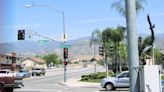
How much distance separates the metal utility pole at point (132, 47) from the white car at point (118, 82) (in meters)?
29.1

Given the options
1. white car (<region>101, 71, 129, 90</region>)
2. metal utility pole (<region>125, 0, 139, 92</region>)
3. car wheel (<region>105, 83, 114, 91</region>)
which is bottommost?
car wheel (<region>105, 83, 114, 91</region>)

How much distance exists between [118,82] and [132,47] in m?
30.1

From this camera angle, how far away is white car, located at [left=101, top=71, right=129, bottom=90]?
34.2m

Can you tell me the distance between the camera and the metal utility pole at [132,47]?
4891mm

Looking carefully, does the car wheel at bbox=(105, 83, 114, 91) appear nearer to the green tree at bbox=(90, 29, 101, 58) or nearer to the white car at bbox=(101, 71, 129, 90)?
the white car at bbox=(101, 71, 129, 90)

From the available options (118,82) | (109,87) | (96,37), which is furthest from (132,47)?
(96,37)

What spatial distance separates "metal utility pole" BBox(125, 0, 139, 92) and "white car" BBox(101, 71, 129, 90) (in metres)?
29.1

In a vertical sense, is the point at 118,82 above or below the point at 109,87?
above

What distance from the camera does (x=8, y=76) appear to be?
31078 millimetres

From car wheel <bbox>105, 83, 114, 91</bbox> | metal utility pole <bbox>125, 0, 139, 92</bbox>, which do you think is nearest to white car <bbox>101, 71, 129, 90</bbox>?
car wheel <bbox>105, 83, 114, 91</bbox>

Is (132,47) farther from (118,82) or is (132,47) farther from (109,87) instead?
(109,87)

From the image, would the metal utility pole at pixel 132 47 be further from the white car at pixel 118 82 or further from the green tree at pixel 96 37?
the green tree at pixel 96 37

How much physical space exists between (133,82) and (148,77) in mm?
179

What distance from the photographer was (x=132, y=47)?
4898 mm
